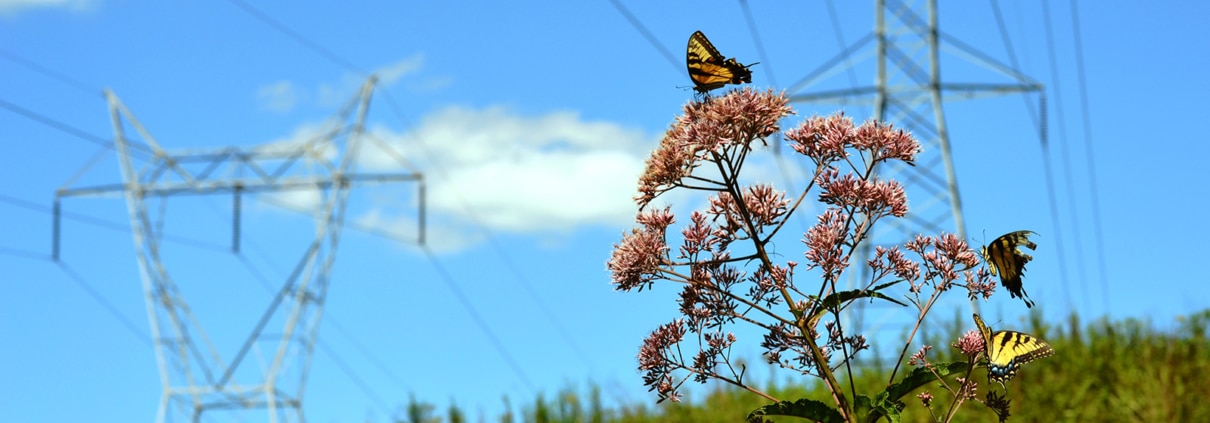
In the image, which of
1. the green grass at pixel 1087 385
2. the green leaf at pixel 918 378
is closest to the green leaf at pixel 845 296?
the green leaf at pixel 918 378

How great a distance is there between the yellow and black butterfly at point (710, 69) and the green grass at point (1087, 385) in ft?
22.9

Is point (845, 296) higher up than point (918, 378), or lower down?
higher up

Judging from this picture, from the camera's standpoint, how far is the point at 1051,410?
40.3ft

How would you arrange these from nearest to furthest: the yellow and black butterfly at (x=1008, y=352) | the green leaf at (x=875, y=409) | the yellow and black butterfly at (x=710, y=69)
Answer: the green leaf at (x=875, y=409)
the yellow and black butterfly at (x=1008, y=352)
the yellow and black butterfly at (x=710, y=69)

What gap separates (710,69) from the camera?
3584mm

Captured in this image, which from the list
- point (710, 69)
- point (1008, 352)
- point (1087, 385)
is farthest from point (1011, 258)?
point (1087, 385)

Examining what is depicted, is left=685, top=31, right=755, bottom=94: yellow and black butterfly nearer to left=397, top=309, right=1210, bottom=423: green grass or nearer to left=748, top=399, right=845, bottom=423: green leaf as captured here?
left=748, top=399, right=845, bottom=423: green leaf

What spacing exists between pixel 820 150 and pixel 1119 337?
12009 millimetres

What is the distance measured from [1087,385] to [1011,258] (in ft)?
32.7

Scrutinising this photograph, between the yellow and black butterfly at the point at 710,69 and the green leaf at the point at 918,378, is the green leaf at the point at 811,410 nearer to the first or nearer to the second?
the green leaf at the point at 918,378

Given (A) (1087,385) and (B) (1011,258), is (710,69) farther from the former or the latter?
(A) (1087,385)

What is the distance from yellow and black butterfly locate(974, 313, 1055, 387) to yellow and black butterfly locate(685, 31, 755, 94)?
985 millimetres

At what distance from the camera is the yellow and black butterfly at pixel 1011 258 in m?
3.29

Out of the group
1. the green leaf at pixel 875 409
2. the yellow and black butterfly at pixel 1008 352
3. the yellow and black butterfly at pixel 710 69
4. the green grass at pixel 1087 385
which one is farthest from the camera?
the green grass at pixel 1087 385
